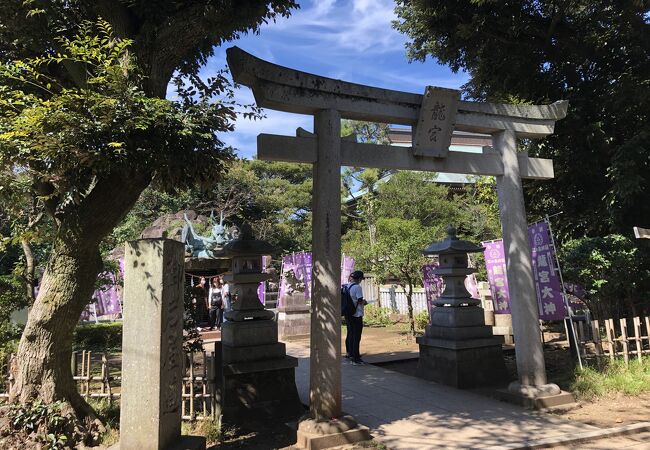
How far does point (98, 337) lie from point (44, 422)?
1014 centimetres

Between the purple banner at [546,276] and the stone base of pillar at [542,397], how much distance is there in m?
1.64

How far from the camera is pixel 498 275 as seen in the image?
979 cm

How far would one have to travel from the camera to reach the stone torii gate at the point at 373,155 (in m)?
5.50

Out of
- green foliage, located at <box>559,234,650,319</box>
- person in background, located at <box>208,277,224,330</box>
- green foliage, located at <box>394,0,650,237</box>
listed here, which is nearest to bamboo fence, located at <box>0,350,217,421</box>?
green foliage, located at <box>559,234,650,319</box>

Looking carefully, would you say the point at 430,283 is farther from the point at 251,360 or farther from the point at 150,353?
the point at 150,353

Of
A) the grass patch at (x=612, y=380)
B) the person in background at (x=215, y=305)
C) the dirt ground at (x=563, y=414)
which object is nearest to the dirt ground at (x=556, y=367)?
the dirt ground at (x=563, y=414)

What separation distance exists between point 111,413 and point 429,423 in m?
4.16

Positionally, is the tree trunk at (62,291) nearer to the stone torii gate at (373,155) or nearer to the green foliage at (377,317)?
the stone torii gate at (373,155)

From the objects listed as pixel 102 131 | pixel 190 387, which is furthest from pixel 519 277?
pixel 102 131

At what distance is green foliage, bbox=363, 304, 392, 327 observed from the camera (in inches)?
670

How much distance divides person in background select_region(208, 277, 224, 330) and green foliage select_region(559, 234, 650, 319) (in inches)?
448

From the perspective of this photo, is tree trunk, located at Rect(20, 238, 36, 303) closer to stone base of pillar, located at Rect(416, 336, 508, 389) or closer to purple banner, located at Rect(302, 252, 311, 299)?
stone base of pillar, located at Rect(416, 336, 508, 389)

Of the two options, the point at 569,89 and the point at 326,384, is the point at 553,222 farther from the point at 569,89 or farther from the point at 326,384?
the point at 326,384

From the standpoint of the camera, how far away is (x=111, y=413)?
603cm
